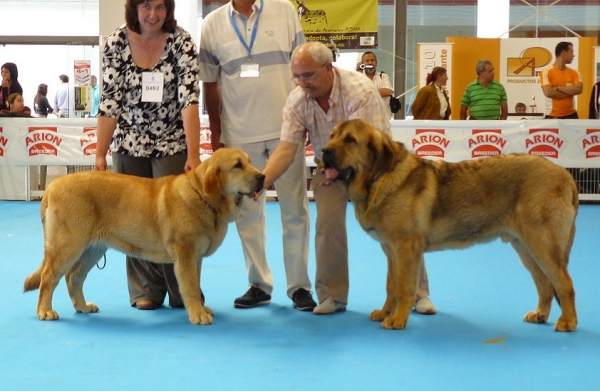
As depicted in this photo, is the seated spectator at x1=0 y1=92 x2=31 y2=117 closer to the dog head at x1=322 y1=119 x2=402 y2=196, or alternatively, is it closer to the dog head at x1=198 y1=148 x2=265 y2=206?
the dog head at x1=198 y1=148 x2=265 y2=206

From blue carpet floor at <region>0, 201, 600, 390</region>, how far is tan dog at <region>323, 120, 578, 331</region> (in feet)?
1.27

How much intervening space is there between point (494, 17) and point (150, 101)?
15106mm

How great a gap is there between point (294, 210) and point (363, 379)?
1.86 metres

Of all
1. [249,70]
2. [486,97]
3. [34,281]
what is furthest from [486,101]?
[34,281]

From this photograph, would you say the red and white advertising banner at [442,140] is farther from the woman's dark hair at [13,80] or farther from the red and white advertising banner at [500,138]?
the woman's dark hair at [13,80]

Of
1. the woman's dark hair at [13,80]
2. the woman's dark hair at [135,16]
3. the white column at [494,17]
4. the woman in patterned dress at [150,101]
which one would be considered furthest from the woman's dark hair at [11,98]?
the white column at [494,17]

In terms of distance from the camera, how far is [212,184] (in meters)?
4.26

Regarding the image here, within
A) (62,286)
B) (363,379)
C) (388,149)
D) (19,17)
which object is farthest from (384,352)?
(19,17)

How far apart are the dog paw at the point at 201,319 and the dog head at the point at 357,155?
1.16m

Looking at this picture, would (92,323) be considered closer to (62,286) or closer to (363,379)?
(62,286)

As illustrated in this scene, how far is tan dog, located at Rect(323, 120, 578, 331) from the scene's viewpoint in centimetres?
407

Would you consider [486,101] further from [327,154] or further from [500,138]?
[327,154]

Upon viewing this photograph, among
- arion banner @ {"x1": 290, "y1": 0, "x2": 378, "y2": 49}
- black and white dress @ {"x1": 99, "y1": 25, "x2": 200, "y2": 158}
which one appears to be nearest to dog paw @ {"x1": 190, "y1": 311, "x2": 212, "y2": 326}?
black and white dress @ {"x1": 99, "y1": 25, "x2": 200, "y2": 158}

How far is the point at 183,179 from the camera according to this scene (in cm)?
442
